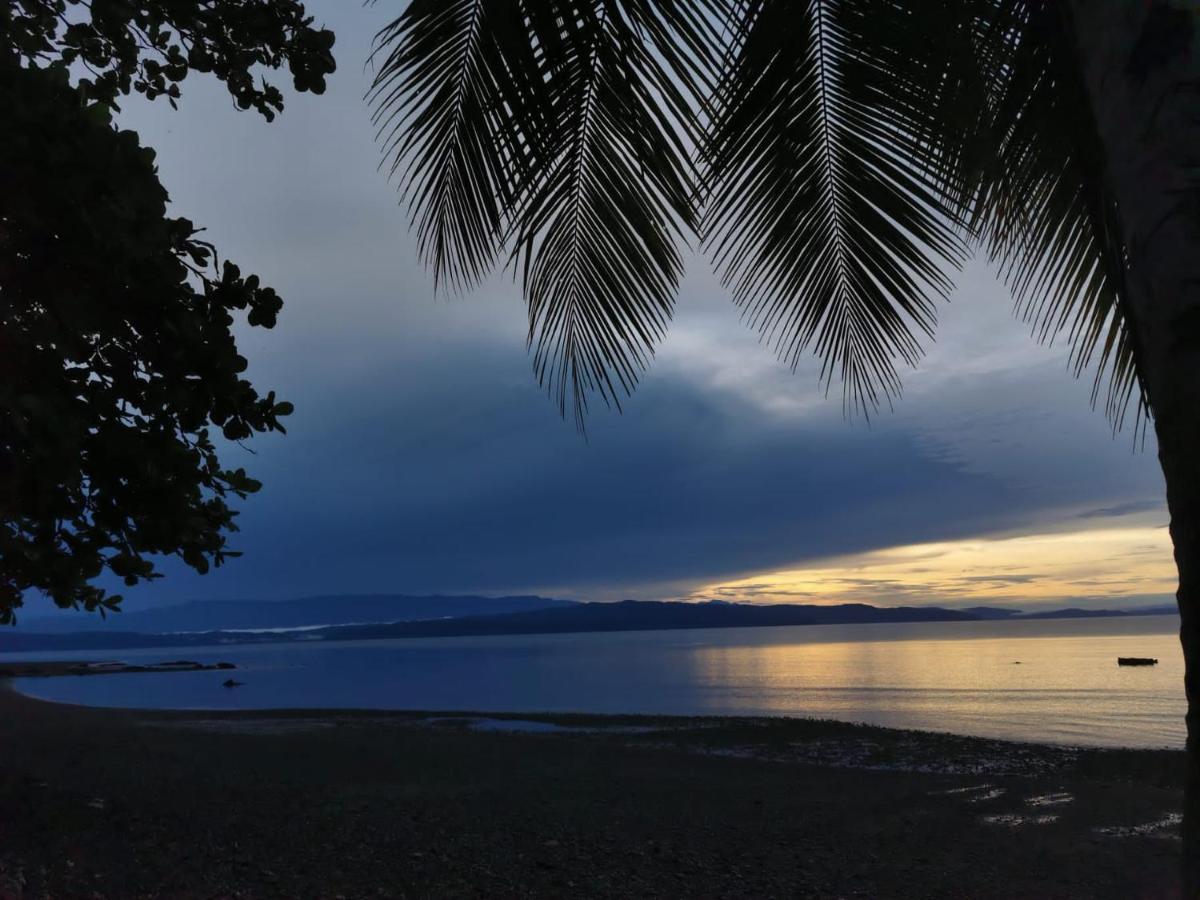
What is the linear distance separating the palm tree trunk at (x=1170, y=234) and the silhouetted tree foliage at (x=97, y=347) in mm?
3394

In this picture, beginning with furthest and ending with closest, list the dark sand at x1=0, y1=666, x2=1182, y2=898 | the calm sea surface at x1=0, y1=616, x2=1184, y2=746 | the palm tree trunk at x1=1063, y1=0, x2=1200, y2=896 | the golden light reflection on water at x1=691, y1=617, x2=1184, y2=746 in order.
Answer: the calm sea surface at x1=0, y1=616, x2=1184, y2=746
the golden light reflection on water at x1=691, y1=617, x2=1184, y2=746
the dark sand at x1=0, y1=666, x2=1182, y2=898
the palm tree trunk at x1=1063, y1=0, x2=1200, y2=896

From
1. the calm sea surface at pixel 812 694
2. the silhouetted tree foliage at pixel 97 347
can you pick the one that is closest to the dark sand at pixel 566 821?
the silhouetted tree foliage at pixel 97 347

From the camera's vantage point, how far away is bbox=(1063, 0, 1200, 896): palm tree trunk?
183 cm

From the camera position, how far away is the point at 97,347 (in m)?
3.76

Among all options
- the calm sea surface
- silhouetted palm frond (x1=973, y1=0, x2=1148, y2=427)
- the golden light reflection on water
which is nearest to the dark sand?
silhouetted palm frond (x1=973, y1=0, x2=1148, y2=427)

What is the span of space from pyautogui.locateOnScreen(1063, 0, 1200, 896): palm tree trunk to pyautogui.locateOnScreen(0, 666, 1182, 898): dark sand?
569cm

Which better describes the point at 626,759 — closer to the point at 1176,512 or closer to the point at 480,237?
the point at 480,237

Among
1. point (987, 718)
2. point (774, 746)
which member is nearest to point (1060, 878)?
point (774, 746)

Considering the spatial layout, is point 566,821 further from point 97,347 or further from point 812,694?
point 812,694

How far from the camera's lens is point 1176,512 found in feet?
6.12

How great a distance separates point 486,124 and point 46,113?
2.12m

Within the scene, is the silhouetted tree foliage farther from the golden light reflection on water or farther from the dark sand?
the golden light reflection on water

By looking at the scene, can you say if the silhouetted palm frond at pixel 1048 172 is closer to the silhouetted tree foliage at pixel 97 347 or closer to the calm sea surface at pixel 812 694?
the silhouetted tree foliage at pixel 97 347

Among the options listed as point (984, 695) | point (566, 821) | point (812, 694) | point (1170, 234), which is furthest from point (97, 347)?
point (984, 695)
